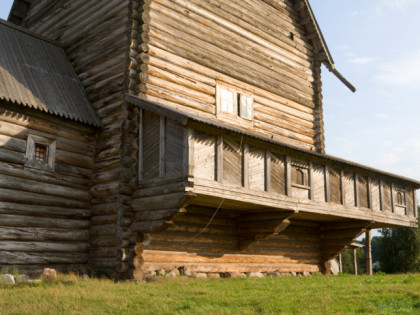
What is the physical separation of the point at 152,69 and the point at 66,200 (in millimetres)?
4771

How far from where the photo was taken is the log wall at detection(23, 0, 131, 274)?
14117 millimetres

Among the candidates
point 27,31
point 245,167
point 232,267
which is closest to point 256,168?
point 245,167

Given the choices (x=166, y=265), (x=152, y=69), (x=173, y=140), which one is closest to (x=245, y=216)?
(x=166, y=265)

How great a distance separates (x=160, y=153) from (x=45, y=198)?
371cm

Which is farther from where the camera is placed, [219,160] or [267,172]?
[267,172]

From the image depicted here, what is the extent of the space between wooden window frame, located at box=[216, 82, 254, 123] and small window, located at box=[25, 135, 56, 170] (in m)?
5.72

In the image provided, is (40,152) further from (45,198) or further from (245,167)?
(245,167)

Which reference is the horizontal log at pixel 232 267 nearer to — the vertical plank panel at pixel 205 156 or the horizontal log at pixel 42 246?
the horizontal log at pixel 42 246

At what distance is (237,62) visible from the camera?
722 inches

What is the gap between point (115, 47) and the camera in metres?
15.7

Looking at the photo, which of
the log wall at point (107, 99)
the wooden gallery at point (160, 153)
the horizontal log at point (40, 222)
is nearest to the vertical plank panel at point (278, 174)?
the wooden gallery at point (160, 153)

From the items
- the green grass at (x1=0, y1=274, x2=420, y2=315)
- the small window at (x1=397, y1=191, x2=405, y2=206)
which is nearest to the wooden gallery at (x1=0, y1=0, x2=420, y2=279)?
the small window at (x1=397, y1=191, x2=405, y2=206)

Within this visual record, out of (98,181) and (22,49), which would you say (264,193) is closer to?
(98,181)

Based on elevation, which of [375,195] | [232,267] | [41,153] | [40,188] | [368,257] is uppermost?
[41,153]
